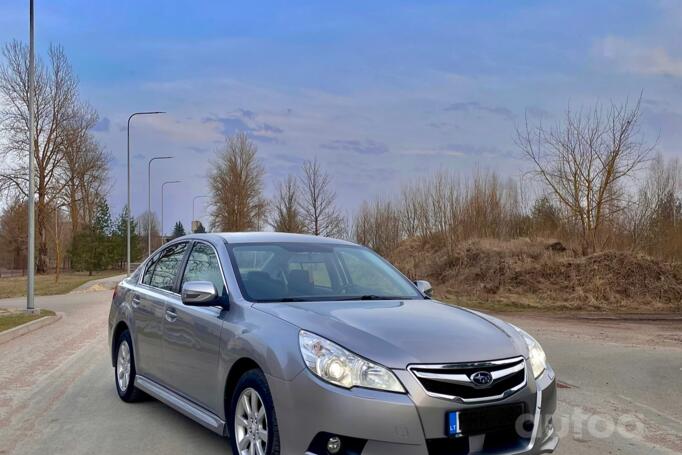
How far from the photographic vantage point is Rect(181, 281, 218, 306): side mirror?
178 inches

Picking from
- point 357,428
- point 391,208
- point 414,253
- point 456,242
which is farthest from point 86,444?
point 391,208

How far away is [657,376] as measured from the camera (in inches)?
308

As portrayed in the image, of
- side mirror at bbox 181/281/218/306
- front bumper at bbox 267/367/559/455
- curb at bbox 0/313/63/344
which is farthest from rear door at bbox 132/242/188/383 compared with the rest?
curb at bbox 0/313/63/344

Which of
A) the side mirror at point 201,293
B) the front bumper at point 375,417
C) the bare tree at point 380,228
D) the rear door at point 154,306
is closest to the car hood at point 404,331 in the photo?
the front bumper at point 375,417

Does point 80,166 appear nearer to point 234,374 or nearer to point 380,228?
point 380,228

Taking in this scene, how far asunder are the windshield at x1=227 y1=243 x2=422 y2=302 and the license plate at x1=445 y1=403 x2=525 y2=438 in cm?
150

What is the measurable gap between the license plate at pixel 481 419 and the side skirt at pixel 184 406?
1713 mm

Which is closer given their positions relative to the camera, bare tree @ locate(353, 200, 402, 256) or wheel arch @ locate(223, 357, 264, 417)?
wheel arch @ locate(223, 357, 264, 417)

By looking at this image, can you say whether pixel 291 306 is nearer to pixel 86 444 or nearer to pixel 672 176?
pixel 86 444

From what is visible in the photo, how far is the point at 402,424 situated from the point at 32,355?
26.2 feet

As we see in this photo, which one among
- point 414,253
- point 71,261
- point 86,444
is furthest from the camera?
point 71,261

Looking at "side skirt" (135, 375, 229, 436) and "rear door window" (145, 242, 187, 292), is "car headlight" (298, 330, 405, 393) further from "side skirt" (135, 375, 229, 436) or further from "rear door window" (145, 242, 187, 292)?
"rear door window" (145, 242, 187, 292)

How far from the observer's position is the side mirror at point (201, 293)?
4.52m

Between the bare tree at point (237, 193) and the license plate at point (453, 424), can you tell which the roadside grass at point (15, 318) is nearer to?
the license plate at point (453, 424)
